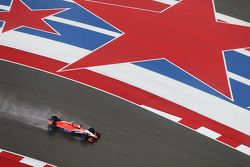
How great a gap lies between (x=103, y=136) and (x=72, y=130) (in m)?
0.82

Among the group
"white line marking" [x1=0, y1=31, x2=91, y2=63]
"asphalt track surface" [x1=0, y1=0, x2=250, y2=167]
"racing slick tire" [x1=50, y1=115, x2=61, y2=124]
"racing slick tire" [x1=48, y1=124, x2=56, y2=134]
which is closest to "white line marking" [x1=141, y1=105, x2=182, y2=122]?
"asphalt track surface" [x1=0, y1=0, x2=250, y2=167]

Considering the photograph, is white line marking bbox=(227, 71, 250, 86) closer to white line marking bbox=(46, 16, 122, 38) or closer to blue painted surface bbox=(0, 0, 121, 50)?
white line marking bbox=(46, 16, 122, 38)

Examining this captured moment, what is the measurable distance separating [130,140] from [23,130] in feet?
9.35

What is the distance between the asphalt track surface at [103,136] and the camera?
11305mm

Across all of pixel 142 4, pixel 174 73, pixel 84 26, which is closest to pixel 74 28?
pixel 84 26

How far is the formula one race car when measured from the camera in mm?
11633

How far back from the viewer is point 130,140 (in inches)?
463

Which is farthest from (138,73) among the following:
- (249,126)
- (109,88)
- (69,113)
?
(249,126)

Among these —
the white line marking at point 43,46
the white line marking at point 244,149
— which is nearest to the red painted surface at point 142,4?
the white line marking at point 43,46

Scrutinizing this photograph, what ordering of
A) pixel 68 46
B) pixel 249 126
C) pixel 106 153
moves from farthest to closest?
pixel 68 46, pixel 249 126, pixel 106 153

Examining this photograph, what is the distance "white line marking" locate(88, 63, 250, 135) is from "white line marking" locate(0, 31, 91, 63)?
0.96 m

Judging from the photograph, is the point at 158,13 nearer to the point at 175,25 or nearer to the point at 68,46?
the point at 175,25

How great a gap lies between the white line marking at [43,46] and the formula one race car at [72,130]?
2.78 metres

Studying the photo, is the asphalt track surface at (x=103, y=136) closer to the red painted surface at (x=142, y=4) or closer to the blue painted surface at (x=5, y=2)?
the blue painted surface at (x=5, y=2)
